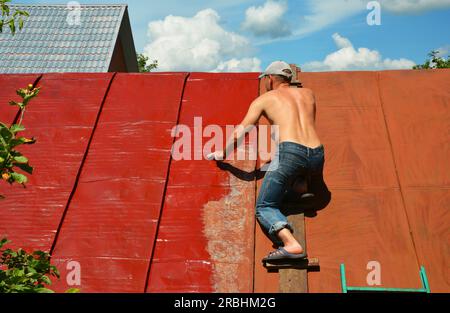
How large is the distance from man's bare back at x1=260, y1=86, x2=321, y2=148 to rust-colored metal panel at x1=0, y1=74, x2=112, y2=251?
1887 mm

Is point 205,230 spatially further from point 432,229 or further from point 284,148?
point 432,229

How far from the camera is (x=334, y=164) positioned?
164 inches

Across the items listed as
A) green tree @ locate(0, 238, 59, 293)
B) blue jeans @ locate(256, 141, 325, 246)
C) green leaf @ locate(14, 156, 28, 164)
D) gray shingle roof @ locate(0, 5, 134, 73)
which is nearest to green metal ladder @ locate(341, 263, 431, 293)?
blue jeans @ locate(256, 141, 325, 246)

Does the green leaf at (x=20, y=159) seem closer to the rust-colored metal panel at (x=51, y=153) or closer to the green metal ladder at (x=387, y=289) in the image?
the rust-colored metal panel at (x=51, y=153)

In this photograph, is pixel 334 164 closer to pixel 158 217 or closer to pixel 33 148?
pixel 158 217

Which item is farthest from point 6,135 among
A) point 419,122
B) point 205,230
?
point 419,122

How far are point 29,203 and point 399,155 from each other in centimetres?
335

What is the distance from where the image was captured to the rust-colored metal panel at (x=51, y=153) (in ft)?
12.3

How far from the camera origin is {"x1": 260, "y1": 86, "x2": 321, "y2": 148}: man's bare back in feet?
11.9

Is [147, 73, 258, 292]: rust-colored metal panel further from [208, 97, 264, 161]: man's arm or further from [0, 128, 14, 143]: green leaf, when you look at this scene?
[0, 128, 14, 143]: green leaf

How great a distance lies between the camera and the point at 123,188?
399cm

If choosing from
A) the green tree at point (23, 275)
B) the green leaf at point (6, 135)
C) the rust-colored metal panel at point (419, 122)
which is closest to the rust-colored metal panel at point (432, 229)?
the rust-colored metal panel at point (419, 122)

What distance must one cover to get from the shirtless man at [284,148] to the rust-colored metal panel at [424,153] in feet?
2.97
